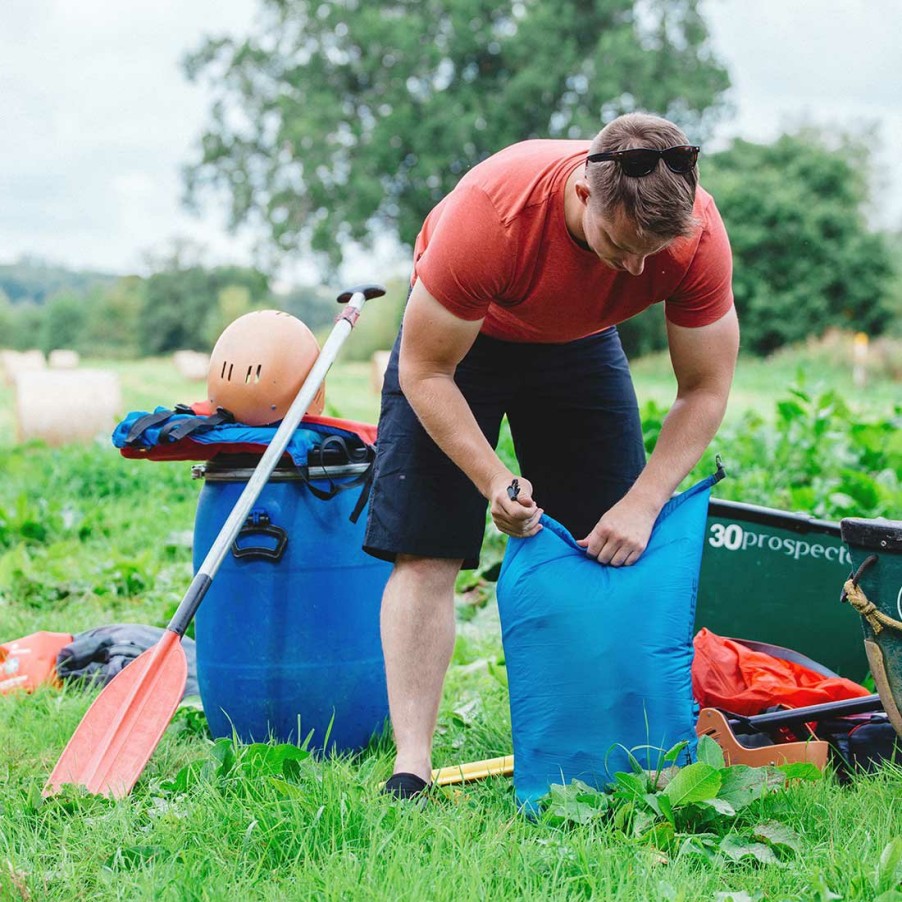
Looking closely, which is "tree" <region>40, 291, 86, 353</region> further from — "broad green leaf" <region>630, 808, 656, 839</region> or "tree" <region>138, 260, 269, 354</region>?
"broad green leaf" <region>630, 808, 656, 839</region>

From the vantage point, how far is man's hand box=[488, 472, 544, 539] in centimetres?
233

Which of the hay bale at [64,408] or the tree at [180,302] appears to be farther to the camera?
the tree at [180,302]

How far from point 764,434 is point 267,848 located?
4292 millimetres

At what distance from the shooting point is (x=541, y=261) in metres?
2.34

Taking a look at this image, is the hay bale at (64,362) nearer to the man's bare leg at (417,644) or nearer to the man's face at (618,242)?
the man's bare leg at (417,644)

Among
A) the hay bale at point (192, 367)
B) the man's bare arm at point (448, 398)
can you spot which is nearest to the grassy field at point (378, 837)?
the man's bare arm at point (448, 398)

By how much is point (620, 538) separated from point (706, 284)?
57 cm

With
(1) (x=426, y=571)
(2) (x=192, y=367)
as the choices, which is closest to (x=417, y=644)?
(1) (x=426, y=571)

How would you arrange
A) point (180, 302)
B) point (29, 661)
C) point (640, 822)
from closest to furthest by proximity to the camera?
1. point (640, 822)
2. point (29, 661)
3. point (180, 302)

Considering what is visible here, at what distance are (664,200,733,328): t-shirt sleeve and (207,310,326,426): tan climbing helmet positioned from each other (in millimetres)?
1078

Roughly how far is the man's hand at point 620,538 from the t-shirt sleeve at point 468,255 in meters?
0.54

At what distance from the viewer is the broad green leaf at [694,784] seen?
86.3 inches

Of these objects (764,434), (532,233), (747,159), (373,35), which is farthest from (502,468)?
(747,159)

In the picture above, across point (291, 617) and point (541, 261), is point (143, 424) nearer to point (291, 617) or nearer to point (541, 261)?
point (291, 617)
